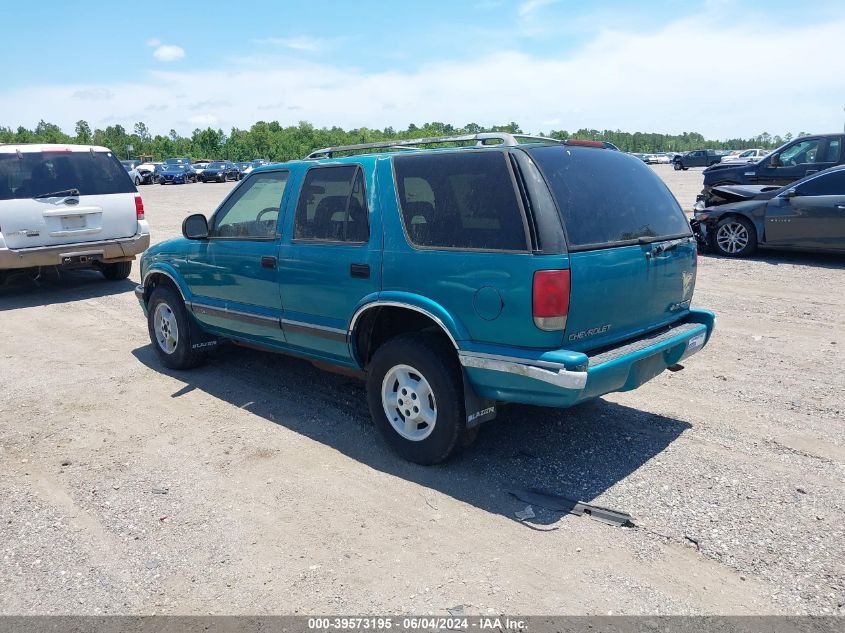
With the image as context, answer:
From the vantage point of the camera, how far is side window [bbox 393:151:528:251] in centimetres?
379

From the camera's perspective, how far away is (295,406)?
17.5 ft

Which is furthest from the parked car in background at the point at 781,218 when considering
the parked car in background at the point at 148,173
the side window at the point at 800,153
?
the parked car in background at the point at 148,173

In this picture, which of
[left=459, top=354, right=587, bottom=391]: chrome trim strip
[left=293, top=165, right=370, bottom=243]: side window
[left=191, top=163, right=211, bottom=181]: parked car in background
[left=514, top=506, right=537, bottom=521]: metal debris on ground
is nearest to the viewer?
[left=459, top=354, right=587, bottom=391]: chrome trim strip

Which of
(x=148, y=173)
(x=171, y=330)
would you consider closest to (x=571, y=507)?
(x=171, y=330)

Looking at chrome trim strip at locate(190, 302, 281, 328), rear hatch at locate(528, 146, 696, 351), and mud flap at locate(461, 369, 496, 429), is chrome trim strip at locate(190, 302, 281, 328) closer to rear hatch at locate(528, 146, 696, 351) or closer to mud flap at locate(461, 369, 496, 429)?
mud flap at locate(461, 369, 496, 429)

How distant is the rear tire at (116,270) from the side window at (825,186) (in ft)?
34.8

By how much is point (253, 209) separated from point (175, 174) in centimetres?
4179

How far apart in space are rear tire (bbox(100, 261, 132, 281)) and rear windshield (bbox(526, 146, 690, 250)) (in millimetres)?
8774

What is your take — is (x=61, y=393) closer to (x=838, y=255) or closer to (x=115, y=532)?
(x=115, y=532)

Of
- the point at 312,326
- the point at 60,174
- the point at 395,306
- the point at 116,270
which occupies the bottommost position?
the point at 116,270

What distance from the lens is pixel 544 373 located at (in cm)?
357

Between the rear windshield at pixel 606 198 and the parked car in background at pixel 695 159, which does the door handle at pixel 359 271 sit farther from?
the parked car in background at pixel 695 159

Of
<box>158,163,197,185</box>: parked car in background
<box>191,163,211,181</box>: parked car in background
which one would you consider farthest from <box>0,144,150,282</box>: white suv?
<box>191,163,211,181</box>: parked car in background

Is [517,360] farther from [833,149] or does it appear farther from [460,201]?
[833,149]
